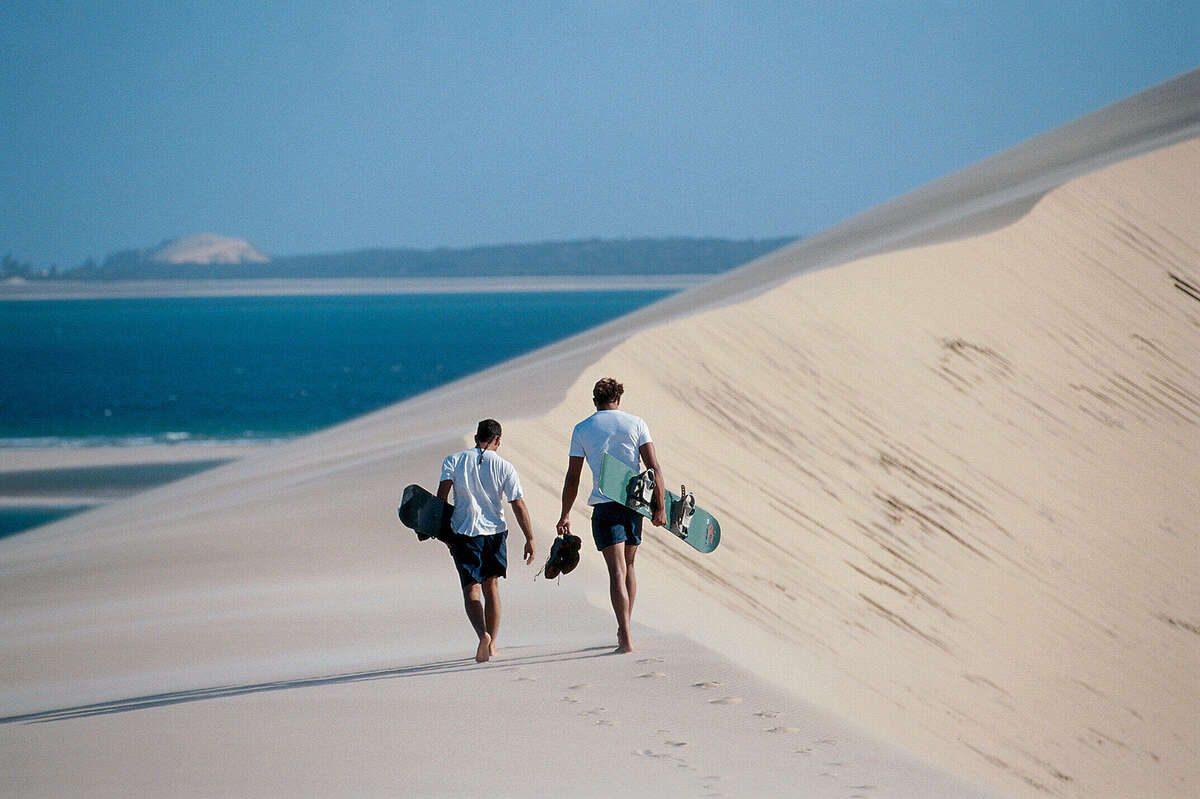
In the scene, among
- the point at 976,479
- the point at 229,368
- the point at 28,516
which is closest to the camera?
the point at 976,479

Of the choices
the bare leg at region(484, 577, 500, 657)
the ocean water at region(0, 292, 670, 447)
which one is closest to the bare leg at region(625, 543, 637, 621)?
the bare leg at region(484, 577, 500, 657)

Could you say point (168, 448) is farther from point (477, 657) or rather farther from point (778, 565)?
point (477, 657)

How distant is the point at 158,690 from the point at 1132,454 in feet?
32.6

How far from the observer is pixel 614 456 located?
586 cm

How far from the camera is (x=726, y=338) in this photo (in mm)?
13578

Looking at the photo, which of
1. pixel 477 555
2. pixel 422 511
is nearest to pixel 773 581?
pixel 477 555

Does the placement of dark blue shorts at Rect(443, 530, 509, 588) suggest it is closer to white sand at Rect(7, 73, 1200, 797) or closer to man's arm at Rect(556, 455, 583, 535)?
man's arm at Rect(556, 455, 583, 535)

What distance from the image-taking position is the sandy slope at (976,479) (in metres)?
8.33

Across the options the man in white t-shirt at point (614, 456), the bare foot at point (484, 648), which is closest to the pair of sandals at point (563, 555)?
the man in white t-shirt at point (614, 456)

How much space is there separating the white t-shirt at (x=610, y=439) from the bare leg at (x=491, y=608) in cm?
59

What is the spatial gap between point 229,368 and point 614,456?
76.1 m

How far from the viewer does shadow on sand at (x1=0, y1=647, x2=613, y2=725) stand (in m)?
5.88

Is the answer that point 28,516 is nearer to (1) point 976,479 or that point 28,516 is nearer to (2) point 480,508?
(1) point 976,479

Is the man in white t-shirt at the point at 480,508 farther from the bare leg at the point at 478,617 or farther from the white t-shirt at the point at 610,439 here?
the white t-shirt at the point at 610,439
